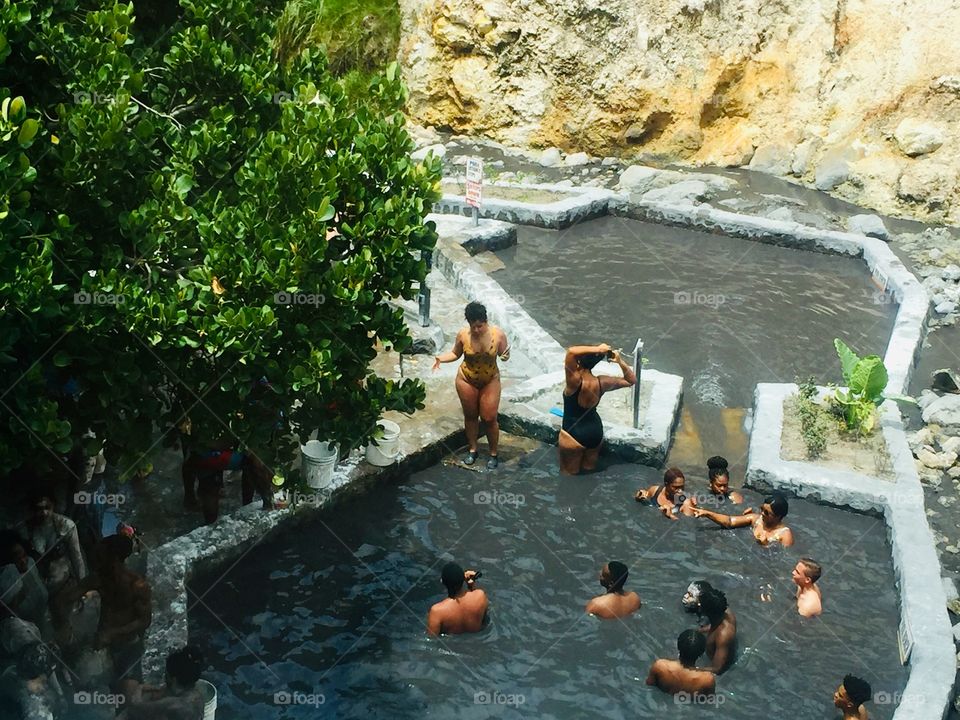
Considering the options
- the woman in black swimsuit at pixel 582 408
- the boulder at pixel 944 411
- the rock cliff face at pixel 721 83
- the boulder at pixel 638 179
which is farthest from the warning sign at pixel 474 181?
the rock cliff face at pixel 721 83

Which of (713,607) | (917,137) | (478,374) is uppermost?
(917,137)

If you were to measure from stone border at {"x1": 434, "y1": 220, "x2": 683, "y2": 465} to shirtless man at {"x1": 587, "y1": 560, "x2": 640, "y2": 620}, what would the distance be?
2518 mm

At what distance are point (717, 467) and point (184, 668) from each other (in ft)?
18.9

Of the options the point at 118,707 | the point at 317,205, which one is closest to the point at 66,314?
the point at 317,205

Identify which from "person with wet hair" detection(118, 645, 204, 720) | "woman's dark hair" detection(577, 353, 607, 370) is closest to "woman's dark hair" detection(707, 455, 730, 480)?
"woman's dark hair" detection(577, 353, 607, 370)

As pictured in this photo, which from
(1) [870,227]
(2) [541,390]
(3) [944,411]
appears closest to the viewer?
(2) [541,390]

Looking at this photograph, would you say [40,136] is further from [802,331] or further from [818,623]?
[802,331]

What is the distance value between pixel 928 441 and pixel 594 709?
249 inches

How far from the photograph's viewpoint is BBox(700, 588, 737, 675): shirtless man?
8.41m

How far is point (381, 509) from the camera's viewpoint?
10.5 metres

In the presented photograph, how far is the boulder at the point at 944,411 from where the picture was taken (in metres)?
12.7

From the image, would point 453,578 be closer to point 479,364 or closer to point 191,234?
point 479,364

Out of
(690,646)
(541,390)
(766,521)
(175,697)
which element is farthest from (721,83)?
A: (175,697)

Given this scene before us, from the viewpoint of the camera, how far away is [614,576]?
8.96 m
